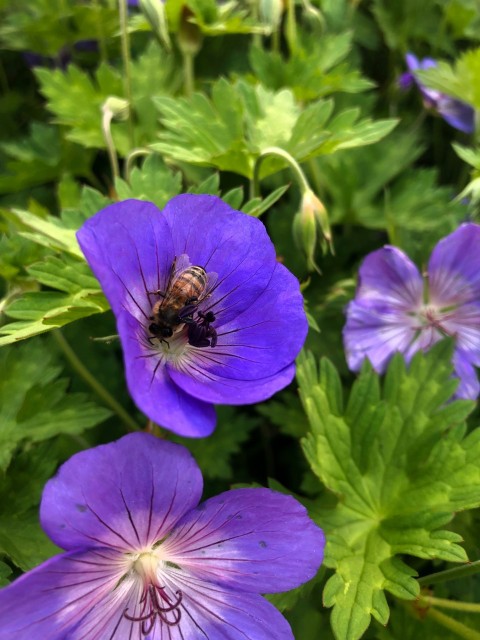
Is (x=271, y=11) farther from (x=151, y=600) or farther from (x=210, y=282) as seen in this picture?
(x=151, y=600)

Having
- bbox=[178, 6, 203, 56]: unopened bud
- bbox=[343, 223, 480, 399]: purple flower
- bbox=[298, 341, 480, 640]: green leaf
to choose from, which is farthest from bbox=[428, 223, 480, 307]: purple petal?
bbox=[178, 6, 203, 56]: unopened bud

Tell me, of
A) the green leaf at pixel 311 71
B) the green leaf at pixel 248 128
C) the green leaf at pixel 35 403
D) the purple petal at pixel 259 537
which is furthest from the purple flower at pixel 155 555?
the green leaf at pixel 311 71

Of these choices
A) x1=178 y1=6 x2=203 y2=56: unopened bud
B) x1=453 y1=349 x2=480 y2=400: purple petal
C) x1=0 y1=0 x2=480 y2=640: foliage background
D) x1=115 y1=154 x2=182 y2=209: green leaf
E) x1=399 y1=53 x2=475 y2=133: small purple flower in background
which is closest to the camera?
x1=0 y1=0 x2=480 y2=640: foliage background

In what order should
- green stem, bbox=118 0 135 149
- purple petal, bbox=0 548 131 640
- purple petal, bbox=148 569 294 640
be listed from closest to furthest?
purple petal, bbox=0 548 131 640
purple petal, bbox=148 569 294 640
green stem, bbox=118 0 135 149

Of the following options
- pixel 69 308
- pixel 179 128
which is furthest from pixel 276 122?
pixel 69 308

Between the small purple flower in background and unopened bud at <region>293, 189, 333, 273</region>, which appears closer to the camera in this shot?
unopened bud at <region>293, 189, 333, 273</region>

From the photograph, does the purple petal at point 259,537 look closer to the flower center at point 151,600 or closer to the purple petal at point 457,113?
the flower center at point 151,600

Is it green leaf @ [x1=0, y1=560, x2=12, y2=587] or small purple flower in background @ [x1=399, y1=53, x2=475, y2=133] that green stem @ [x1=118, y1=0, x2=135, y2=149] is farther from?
green leaf @ [x1=0, y1=560, x2=12, y2=587]
